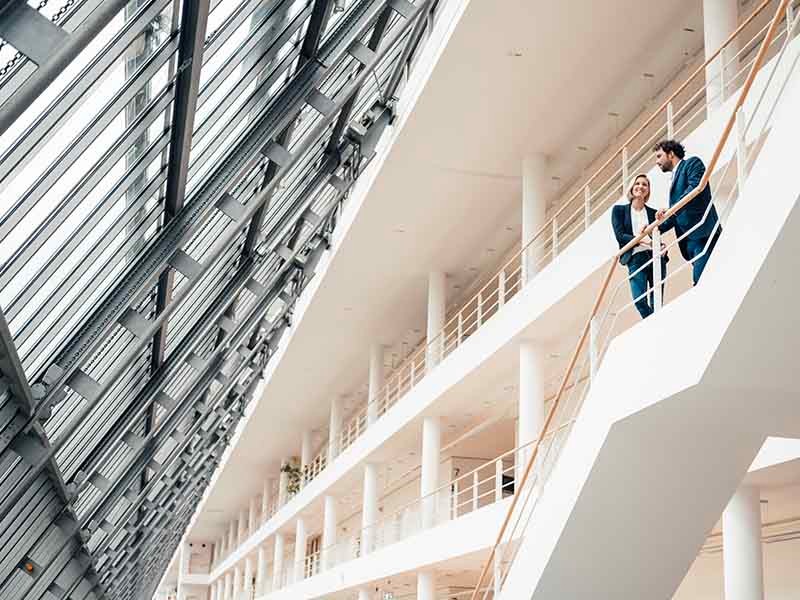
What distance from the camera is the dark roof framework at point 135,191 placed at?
5.95 meters

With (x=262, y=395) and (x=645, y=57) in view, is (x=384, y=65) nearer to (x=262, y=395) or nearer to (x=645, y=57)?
(x=645, y=57)

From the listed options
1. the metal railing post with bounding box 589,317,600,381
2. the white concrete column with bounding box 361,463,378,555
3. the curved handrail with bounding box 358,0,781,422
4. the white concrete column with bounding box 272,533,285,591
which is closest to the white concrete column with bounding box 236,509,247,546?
the white concrete column with bounding box 272,533,285,591

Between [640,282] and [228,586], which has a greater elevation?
[228,586]

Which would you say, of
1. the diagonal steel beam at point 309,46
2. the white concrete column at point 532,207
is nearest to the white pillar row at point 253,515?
the white concrete column at point 532,207

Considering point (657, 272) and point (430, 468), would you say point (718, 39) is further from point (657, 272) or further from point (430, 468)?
point (430, 468)

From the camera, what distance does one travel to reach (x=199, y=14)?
233 inches

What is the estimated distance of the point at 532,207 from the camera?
548 inches

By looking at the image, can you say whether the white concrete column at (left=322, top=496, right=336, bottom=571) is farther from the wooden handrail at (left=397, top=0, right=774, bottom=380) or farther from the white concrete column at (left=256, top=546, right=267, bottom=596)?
the white concrete column at (left=256, top=546, right=267, bottom=596)

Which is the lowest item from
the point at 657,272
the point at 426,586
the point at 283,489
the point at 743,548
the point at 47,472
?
the point at 743,548

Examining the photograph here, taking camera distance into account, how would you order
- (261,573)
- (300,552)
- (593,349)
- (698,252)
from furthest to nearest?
(261,573), (300,552), (593,349), (698,252)

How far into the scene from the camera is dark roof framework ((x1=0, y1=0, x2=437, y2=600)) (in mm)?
5945

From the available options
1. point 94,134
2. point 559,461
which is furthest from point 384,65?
point 559,461

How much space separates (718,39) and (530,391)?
508cm

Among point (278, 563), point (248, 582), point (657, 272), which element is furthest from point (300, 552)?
point (657, 272)
